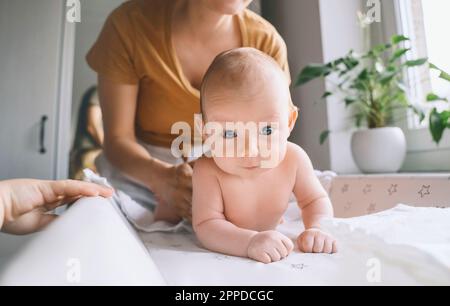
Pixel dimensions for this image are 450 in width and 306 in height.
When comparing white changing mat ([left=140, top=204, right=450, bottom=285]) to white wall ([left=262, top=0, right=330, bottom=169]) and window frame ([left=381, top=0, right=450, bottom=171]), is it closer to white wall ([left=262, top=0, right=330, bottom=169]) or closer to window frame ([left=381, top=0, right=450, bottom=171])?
white wall ([left=262, top=0, right=330, bottom=169])

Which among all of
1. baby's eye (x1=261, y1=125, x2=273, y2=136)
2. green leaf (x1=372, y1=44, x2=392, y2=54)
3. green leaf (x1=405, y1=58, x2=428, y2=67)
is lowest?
baby's eye (x1=261, y1=125, x2=273, y2=136)

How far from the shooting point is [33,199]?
359 millimetres

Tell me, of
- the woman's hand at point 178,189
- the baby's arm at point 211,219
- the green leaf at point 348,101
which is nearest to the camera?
the baby's arm at point 211,219

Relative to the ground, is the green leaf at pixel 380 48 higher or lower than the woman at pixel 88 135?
higher

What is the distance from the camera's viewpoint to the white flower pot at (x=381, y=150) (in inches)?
Result: 31.5

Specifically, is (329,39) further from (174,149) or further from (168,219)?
(168,219)

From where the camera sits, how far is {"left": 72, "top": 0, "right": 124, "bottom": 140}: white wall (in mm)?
569

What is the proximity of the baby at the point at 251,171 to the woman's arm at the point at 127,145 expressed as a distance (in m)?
0.14

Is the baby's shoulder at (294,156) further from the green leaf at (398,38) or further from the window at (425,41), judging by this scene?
the green leaf at (398,38)

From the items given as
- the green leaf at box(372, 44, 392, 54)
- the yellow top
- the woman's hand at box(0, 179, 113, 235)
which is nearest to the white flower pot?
the green leaf at box(372, 44, 392, 54)

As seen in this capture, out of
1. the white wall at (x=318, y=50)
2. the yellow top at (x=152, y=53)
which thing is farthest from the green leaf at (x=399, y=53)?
the yellow top at (x=152, y=53)

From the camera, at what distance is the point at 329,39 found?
2.71 ft

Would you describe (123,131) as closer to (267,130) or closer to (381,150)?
(267,130)
